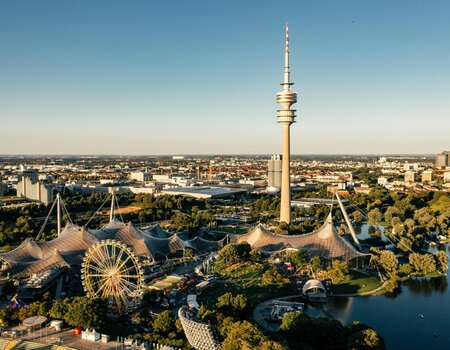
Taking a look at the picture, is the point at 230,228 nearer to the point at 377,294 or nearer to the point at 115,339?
the point at 377,294

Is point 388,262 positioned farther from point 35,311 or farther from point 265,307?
point 35,311

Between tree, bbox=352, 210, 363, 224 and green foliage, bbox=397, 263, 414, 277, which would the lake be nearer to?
green foliage, bbox=397, 263, 414, 277

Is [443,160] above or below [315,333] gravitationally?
above

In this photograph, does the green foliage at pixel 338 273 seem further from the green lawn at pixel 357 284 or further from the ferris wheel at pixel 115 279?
the ferris wheel at pixel 115 279

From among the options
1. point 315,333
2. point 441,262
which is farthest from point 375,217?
point 315,333

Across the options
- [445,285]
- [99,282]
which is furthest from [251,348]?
[445,285]

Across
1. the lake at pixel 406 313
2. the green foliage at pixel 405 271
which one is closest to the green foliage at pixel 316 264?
the lake at pixel 406 313
